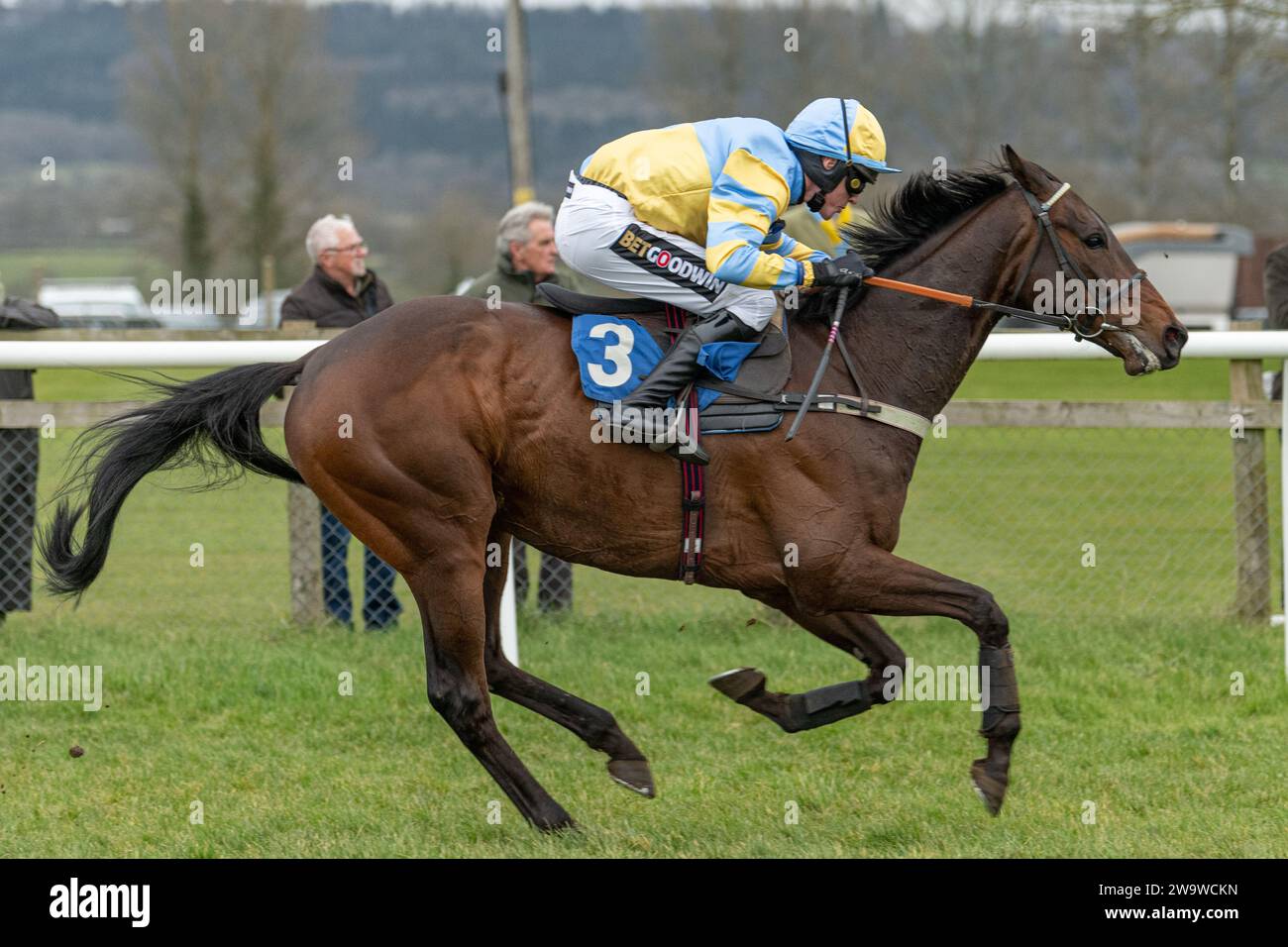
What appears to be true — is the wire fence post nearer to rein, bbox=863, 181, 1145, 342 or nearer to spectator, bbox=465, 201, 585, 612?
rein, bbox=863, 181, 1145, 342

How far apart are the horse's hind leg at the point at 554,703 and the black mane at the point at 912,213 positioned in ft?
4.23

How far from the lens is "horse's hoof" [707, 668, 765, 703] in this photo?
15.3 feet

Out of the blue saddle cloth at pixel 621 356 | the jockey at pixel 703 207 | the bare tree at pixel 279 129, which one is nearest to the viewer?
the jockey at pixel 703 207

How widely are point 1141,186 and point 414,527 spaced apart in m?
42.3

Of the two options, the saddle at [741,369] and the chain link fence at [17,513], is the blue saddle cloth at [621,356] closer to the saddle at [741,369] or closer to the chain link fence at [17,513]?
the saddle at [741,369]

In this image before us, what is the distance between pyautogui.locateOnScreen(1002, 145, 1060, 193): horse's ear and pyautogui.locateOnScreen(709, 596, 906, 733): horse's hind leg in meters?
1.38

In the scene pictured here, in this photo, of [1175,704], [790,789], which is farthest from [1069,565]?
[790,789]

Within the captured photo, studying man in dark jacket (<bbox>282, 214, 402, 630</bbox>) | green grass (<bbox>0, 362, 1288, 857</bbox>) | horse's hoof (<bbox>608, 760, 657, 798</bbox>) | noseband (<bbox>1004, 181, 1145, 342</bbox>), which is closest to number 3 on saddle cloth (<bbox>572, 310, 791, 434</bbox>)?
noseband (<bbox>1004, 181, 1145, 342</bbox>)

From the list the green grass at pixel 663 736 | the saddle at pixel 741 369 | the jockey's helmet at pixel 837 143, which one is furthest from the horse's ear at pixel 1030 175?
the green grass at pixel 663 736

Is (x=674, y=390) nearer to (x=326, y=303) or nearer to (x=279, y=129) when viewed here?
(x=326, y=303)

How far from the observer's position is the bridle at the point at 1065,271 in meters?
4.32

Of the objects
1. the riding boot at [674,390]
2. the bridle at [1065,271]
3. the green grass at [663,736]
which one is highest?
the bridle at [1065,271]

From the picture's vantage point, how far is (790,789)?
4.72 metres
